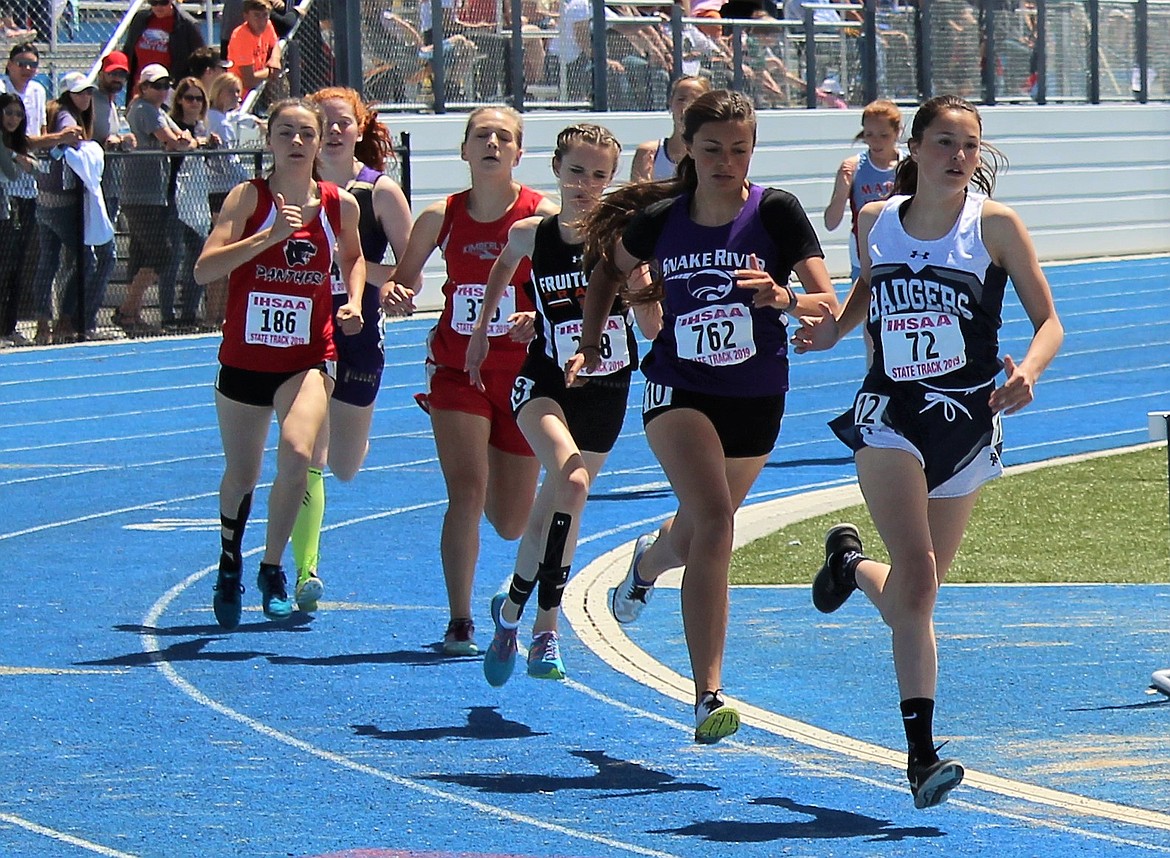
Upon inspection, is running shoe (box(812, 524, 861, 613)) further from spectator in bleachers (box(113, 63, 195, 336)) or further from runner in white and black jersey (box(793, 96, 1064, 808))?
spectator in bleachers (box(113, 63, 195, 336))

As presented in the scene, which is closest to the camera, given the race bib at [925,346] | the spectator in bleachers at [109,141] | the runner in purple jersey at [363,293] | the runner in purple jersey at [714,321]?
the race bib at [925,346]

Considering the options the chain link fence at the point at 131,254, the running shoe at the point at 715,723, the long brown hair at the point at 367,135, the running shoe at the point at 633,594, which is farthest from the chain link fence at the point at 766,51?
the running shoe at the point at 715,723

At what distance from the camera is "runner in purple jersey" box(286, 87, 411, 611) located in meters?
9.34

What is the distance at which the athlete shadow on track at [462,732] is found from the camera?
23.2 ft

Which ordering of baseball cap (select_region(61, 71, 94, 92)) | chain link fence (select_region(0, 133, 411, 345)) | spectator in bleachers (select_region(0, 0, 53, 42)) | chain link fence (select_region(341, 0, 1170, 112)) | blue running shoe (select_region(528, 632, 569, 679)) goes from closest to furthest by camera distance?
blue running shoe (select_region(528, 632, 569, 679)) → chain link fence (select_region(0, 133, 411, 345)) → baseball cap (select_region(61, 71, 94, 92)) → spectator in bleachers (select_region(0, 0, 53, 42)) → chain link fence (select_region(341, 0, 1170, 112))

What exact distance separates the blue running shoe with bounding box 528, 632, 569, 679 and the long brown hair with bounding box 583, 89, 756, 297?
122 cm

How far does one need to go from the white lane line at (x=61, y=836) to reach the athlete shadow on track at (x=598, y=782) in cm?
109

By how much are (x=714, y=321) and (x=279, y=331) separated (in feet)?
8.66

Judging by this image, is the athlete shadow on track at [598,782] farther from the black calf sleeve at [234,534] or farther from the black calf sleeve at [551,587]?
the black calf sleeve at [234,534]

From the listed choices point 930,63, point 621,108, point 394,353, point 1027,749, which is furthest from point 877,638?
point 930,63

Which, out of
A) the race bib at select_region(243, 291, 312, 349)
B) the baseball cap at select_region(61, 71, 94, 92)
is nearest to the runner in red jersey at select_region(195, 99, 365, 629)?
the race bib at select_region(243, 291, 312, 349)

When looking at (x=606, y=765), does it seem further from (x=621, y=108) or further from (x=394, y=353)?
(x=621, y=108)

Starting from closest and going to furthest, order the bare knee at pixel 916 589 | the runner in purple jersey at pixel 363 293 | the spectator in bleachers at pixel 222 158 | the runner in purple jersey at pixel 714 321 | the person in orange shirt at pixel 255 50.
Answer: the bare knee at pixel 916 589 < the runner in purple jersey at pixel 714 321 < the runner in purple jersey at pixel 363 293 < the spectator in bleachers at pixel 222 158 < the person in orange shirt at pixel 255 50

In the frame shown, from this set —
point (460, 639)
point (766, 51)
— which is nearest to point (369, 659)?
point (460, 639)
